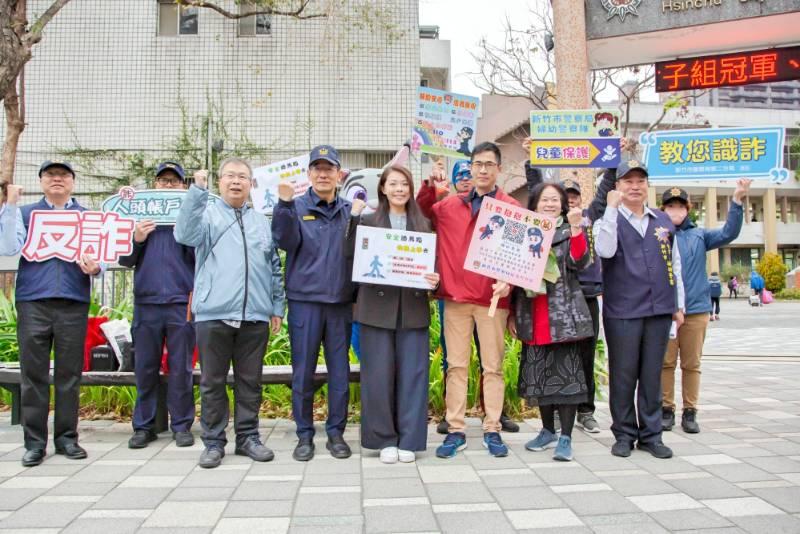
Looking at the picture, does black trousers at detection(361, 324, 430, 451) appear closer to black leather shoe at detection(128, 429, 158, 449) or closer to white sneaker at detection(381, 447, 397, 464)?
white sneaker at detection(381, 447, 397, 464)

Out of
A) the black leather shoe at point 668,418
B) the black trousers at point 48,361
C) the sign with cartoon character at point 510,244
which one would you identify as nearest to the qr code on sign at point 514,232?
the sign with cartoon character at point 510,244

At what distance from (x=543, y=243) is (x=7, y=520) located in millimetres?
3520

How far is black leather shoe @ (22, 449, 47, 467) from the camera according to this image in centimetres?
433

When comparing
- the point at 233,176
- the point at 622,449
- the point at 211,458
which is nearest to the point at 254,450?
the point at 211,458

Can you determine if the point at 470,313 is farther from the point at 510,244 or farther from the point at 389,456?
the point at 389,456

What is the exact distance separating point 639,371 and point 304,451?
246 centimetres

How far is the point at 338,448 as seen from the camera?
4.51 meters

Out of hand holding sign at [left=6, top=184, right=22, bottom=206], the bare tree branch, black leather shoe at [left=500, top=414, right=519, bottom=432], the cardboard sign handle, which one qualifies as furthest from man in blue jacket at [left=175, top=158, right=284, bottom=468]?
the bare tree branch

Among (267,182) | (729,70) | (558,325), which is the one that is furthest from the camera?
(729,70)

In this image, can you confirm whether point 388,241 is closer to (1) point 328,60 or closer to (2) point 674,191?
(2) point 674,191

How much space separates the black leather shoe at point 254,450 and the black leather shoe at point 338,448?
1.34 feet

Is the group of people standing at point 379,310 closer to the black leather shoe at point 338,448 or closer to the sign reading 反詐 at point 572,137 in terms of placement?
the black leather shoe at point 338,448

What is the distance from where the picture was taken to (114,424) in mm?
5746

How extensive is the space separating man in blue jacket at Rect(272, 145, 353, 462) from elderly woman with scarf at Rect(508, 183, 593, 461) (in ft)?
4.25
